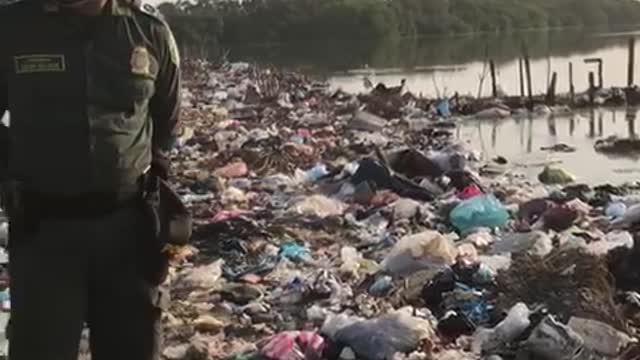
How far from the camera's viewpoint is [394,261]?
7305 millimetres

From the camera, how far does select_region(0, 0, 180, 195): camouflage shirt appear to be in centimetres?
289

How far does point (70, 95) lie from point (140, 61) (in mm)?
234

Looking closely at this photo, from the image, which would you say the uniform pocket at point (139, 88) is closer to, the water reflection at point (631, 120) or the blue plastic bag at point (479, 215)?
the blue plastic bag at point (479, 215)

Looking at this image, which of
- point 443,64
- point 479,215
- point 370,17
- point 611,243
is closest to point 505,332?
point 611,243

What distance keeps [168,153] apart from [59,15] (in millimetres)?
581

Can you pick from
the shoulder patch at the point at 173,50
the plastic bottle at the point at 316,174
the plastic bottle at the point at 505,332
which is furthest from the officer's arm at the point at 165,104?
the plastic bottle at the point at 316,174

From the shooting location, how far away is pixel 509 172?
14.6 meters

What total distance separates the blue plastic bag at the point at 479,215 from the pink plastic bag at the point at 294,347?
3.55 m

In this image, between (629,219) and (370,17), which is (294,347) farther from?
(370,17)

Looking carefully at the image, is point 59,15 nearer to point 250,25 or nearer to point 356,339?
point 356,339

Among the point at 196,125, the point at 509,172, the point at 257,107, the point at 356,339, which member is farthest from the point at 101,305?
the point at 257,107

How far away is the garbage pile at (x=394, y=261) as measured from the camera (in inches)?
217

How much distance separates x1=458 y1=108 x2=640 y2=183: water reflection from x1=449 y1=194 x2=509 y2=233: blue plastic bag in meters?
4.89

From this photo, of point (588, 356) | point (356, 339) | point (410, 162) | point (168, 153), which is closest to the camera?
point (168, 153)
